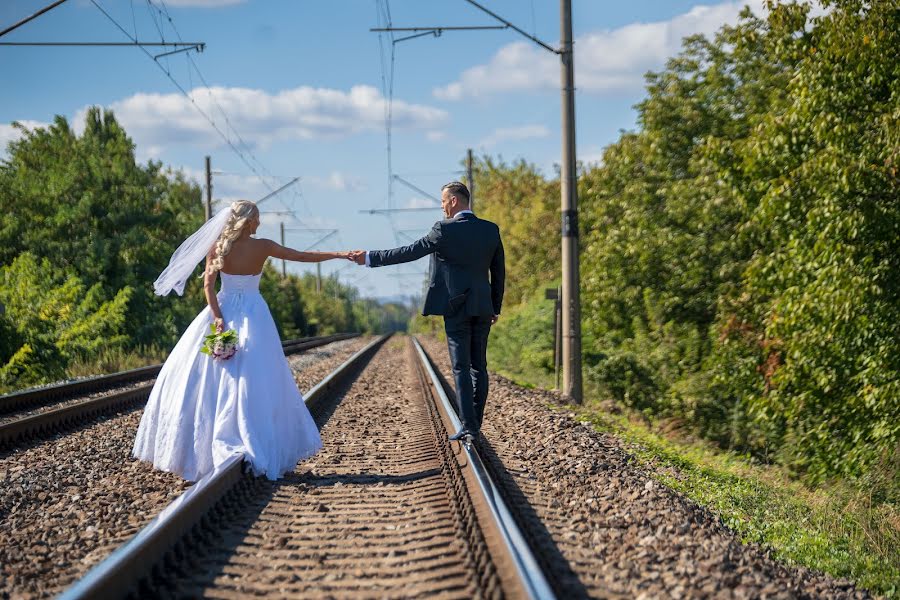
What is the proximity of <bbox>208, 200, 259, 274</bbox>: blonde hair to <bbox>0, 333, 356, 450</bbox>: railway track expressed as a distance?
3.73m

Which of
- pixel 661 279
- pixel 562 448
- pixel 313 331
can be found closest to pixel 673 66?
pixel 661 279

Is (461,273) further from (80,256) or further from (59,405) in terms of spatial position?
(80,256)

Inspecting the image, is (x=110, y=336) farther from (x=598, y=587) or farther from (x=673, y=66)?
(x=598, y=587)

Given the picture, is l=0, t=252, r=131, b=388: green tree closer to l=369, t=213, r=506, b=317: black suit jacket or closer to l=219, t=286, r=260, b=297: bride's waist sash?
l=219, t=286, r=260, b=297: bride's waist sash

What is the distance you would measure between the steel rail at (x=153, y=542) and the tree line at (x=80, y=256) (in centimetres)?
1244

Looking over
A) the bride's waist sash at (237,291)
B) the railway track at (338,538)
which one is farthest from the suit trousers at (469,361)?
the bride's waist sash at (237,291)

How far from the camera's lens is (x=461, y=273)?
732 centimetres

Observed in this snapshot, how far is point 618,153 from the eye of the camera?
28.2 m

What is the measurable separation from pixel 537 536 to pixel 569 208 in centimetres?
948

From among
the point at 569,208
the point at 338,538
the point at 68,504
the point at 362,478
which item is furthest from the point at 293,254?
the point at 569,208

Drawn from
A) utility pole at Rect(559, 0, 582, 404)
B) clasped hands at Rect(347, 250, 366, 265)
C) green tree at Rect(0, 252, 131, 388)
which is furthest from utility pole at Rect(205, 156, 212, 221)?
clasped hands at Rect(347, 250, 366, 265)

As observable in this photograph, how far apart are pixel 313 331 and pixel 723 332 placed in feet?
184

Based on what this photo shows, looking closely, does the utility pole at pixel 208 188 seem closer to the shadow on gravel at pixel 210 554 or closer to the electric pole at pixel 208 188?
the electric pole at pixel 208 188

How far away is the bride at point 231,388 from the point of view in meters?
6.80
